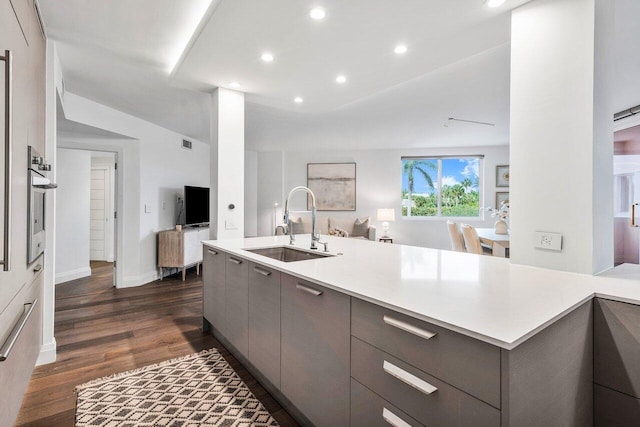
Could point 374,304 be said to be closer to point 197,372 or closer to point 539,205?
point 539,205

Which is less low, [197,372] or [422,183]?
[422,183]

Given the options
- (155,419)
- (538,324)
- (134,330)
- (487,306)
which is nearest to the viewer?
(538,324)

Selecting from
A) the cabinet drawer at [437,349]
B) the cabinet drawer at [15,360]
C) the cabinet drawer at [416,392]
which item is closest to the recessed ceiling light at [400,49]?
the cabinet drawer at [437,349]

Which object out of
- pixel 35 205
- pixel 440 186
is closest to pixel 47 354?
pixel 35 205

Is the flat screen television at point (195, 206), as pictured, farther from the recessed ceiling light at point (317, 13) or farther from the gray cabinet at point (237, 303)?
the recessed ceiling light at point (317, 13)

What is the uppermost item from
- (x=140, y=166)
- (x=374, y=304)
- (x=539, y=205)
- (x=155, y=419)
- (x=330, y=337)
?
(x=140, y=166)

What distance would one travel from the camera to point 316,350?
1.39 meters

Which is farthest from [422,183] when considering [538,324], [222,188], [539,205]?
[538,324]

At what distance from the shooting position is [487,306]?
994 mm

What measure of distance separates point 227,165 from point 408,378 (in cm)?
260

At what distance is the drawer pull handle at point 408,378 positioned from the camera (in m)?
0.92

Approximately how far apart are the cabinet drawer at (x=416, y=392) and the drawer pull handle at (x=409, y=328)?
4.6 inches

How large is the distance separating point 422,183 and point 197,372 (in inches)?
247

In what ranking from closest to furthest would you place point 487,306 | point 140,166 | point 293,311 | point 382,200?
point 487,306 → point 293,311 → point 140,166 → point 382,200
